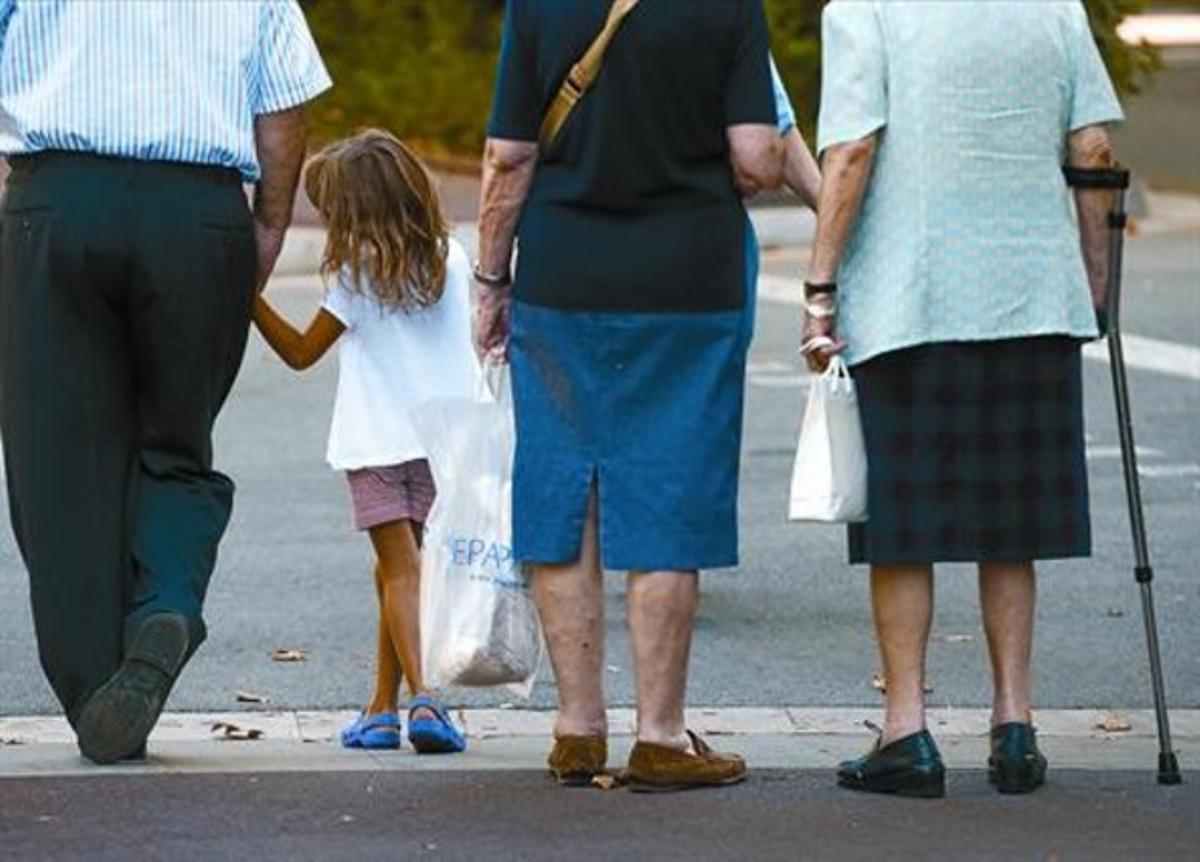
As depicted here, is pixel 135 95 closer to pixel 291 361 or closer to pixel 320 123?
pixel 291 361

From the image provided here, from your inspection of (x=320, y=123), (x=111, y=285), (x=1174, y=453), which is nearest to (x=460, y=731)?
(x=111, y=285)

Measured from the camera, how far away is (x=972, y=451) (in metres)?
7.00

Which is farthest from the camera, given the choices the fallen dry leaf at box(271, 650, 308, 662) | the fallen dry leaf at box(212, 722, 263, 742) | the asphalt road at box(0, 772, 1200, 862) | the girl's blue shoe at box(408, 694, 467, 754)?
the fallen dry leaf at box(271, 650, 308, 662)

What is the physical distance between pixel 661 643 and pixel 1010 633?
70cm

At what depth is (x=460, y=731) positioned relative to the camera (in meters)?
7.80

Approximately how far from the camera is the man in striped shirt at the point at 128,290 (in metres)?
7.05

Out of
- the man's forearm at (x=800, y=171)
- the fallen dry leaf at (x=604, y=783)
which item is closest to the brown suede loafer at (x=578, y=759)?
the fallen dry leaf at (x=604, y=783)

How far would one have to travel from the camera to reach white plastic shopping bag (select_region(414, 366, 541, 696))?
712 centimetres

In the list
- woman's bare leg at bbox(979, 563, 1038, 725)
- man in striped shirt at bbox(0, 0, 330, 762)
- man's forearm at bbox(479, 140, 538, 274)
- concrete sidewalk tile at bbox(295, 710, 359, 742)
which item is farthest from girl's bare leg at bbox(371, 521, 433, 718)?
woman's bare leg at bbox(979, 563, 1038, 725)

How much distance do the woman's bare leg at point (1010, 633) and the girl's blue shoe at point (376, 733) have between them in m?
1.34

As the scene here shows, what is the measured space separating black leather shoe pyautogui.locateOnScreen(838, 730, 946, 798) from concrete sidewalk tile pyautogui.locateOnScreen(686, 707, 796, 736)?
973mm

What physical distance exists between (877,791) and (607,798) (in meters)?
0.53

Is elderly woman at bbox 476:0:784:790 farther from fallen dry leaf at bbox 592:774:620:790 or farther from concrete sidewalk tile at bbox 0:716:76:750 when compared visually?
concrete sidewalk tile at bbox 0:716:76:750

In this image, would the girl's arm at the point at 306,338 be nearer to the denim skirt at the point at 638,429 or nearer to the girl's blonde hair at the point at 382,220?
the girl's blonde hair at the point at 382,220
